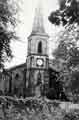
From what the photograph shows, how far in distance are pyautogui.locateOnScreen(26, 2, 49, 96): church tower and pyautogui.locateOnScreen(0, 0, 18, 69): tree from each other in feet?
97.6

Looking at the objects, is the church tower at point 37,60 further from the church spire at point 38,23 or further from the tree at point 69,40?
the tree at point 69,40

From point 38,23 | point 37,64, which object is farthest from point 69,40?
point 38,23

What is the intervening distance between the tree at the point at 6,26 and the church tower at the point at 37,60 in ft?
97.6

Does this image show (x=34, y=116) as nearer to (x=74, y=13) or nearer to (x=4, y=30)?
(x=4, y=30)

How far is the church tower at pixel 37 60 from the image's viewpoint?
45.1 meters

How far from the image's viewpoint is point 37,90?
146 ft

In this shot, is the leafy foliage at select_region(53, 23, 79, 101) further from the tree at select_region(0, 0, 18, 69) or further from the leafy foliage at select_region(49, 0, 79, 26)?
the tree at select_region(0, 0, 18, 69)

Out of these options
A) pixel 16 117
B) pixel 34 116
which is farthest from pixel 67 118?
pixel 16 117

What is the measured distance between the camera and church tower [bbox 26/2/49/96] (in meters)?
45.1

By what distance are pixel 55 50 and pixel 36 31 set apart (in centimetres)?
3421

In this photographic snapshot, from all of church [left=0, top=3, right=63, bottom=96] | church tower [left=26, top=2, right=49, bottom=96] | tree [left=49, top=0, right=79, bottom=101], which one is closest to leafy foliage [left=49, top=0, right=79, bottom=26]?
tree [left=49, top=0, right=79, bottom=101]

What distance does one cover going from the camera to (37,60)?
46.2 meters

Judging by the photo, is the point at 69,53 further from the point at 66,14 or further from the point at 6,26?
the point at 6,26

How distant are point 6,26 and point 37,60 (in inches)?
1258
